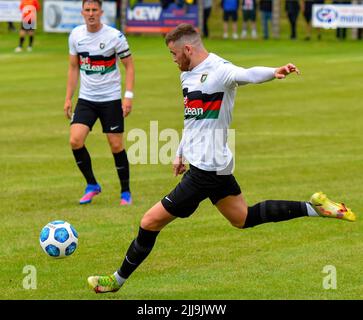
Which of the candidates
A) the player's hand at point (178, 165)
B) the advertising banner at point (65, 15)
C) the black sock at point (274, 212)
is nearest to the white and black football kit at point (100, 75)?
the player's hand at point (178, 165)

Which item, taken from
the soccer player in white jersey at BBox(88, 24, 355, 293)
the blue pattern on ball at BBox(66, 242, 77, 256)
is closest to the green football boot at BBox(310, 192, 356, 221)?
the soccer player in white jersey at BBox(88, 24, 355, 293)

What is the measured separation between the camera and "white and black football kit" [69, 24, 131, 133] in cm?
1459

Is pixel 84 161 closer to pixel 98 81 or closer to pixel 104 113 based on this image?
pixel 104 113

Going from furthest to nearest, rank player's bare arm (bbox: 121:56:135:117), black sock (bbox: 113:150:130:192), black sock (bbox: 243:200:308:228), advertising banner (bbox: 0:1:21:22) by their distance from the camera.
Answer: advertising banner (bbox: 0:1:21:22), black sock (bbox: 113:150:130:192), player's bare arm (bbox: 121:56:135:117), black sock (bbox: 243:200:308:228)

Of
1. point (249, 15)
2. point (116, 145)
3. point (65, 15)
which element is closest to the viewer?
point (116, 145)

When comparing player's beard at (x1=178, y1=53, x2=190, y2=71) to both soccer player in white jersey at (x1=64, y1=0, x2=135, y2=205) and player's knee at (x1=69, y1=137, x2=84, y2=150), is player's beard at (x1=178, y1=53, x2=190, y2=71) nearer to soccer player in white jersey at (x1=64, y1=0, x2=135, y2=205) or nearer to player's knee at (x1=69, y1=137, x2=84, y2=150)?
soccer player in white jersey at (x1=64, y1=0, x2=135, y2=205)

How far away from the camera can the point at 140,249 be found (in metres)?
9.69

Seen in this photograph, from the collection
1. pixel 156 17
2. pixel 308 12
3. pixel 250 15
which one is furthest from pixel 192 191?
pixel 250 15

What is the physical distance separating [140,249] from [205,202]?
544 centimetres

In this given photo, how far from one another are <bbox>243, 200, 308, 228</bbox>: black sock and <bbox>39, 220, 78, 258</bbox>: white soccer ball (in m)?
1.85

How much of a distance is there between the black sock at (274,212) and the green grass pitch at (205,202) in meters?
0.61

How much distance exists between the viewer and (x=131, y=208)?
14.5 metres
